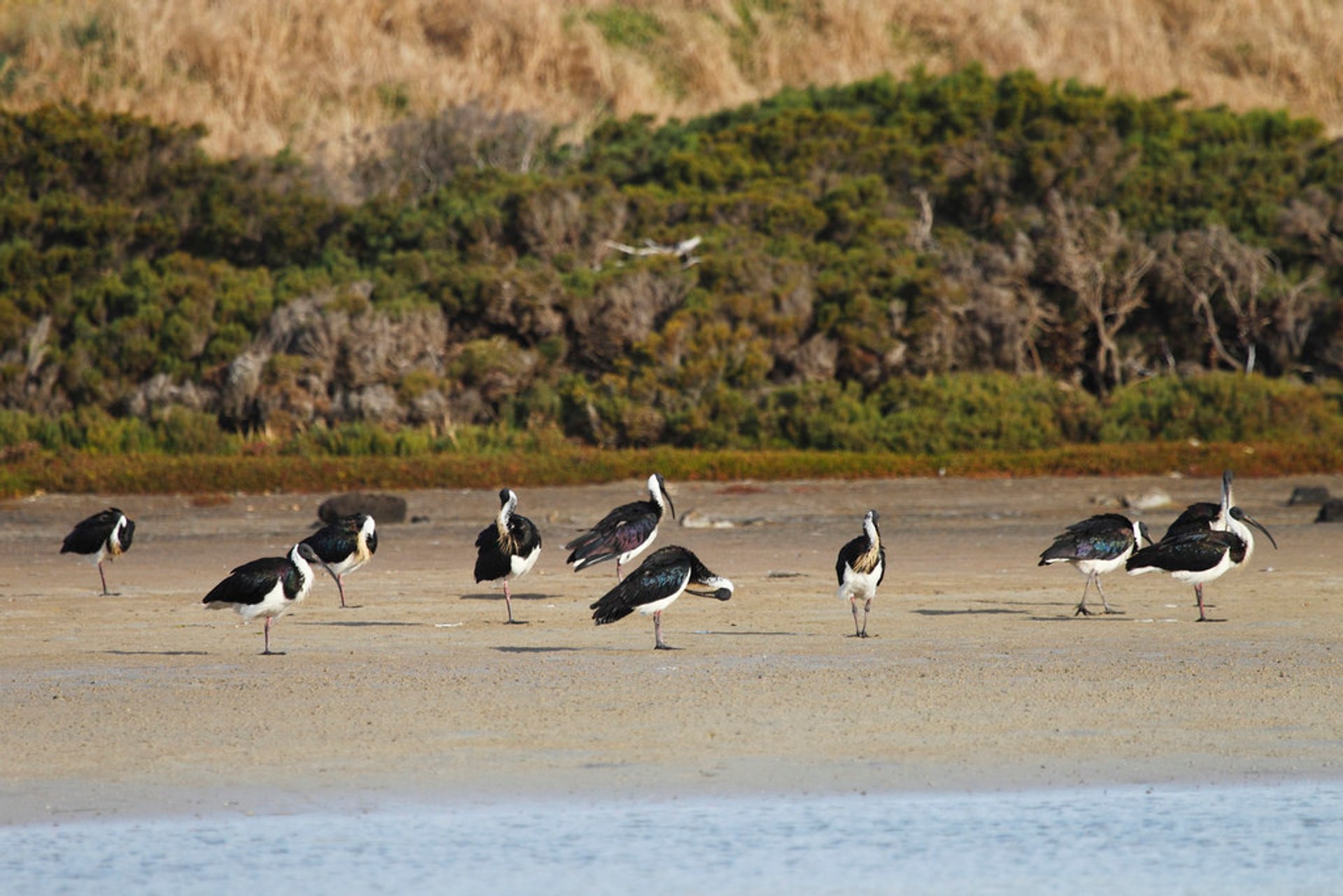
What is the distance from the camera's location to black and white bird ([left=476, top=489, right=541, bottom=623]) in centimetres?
1519

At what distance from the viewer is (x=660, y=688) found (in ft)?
37.4

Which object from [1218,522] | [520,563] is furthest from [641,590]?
[1218,522]

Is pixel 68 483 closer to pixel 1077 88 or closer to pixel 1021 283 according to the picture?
pixel 1021 283

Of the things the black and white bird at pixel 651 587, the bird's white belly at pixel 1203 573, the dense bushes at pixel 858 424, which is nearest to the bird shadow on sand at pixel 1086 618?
the bird's white belly at pixel 1203 573

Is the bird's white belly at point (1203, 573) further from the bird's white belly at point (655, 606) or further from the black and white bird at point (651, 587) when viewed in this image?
the bird's white belly at point (655, 606)

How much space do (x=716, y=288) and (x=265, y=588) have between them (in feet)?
93.5

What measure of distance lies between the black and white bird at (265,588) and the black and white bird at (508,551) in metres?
2.44

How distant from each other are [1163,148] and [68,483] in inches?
1243

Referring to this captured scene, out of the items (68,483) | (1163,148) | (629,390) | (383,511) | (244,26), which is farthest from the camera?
(244,26)

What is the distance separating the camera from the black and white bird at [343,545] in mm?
16062

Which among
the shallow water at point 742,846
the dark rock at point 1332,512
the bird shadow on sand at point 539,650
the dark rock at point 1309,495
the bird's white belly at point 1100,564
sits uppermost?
the shallow water at point 742,846

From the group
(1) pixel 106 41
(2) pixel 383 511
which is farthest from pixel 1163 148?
(1) pixel 106 41

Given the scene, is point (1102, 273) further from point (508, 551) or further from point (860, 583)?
point (860, 583)

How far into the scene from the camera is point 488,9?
68.3 meters
